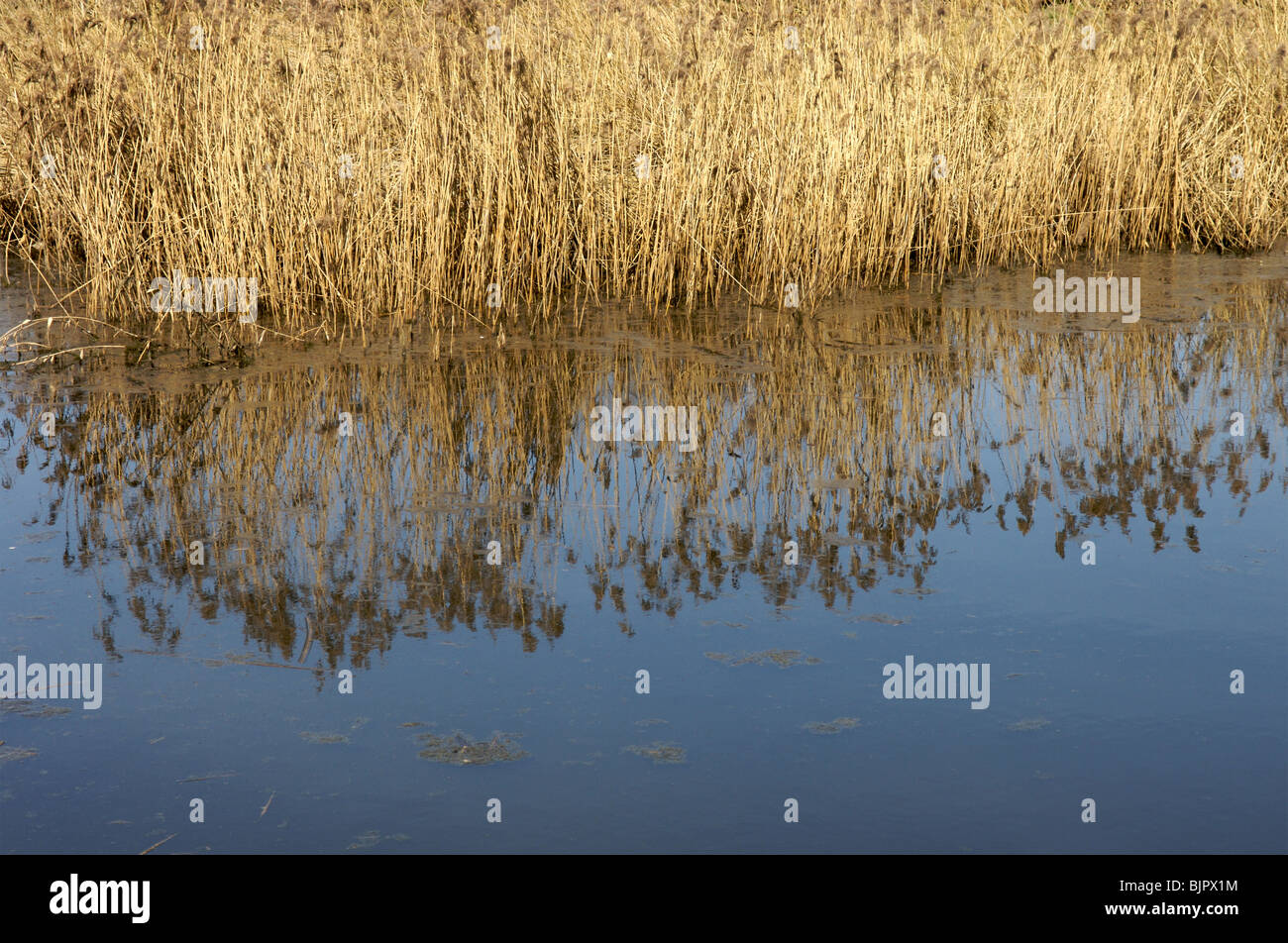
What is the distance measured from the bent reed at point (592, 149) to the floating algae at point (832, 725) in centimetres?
402

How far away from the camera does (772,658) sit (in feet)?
11.2

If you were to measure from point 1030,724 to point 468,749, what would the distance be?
1.28 meters

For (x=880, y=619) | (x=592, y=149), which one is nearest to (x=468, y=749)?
(x=880, y=619)

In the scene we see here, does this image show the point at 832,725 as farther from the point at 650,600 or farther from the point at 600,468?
the point at 600,468

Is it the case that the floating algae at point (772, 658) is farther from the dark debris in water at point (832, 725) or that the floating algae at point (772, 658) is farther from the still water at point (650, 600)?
the dark debris in water at point (832, 725)

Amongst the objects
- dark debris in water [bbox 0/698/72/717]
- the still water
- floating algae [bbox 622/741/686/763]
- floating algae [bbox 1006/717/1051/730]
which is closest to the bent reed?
the still water

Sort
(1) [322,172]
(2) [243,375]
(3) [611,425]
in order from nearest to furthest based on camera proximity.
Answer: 1. (3) [611,425]
2. (2) [243,375]
3. (1) [322,172]

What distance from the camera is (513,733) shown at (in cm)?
305

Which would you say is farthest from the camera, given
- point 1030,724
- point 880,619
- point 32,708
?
point 880,619
